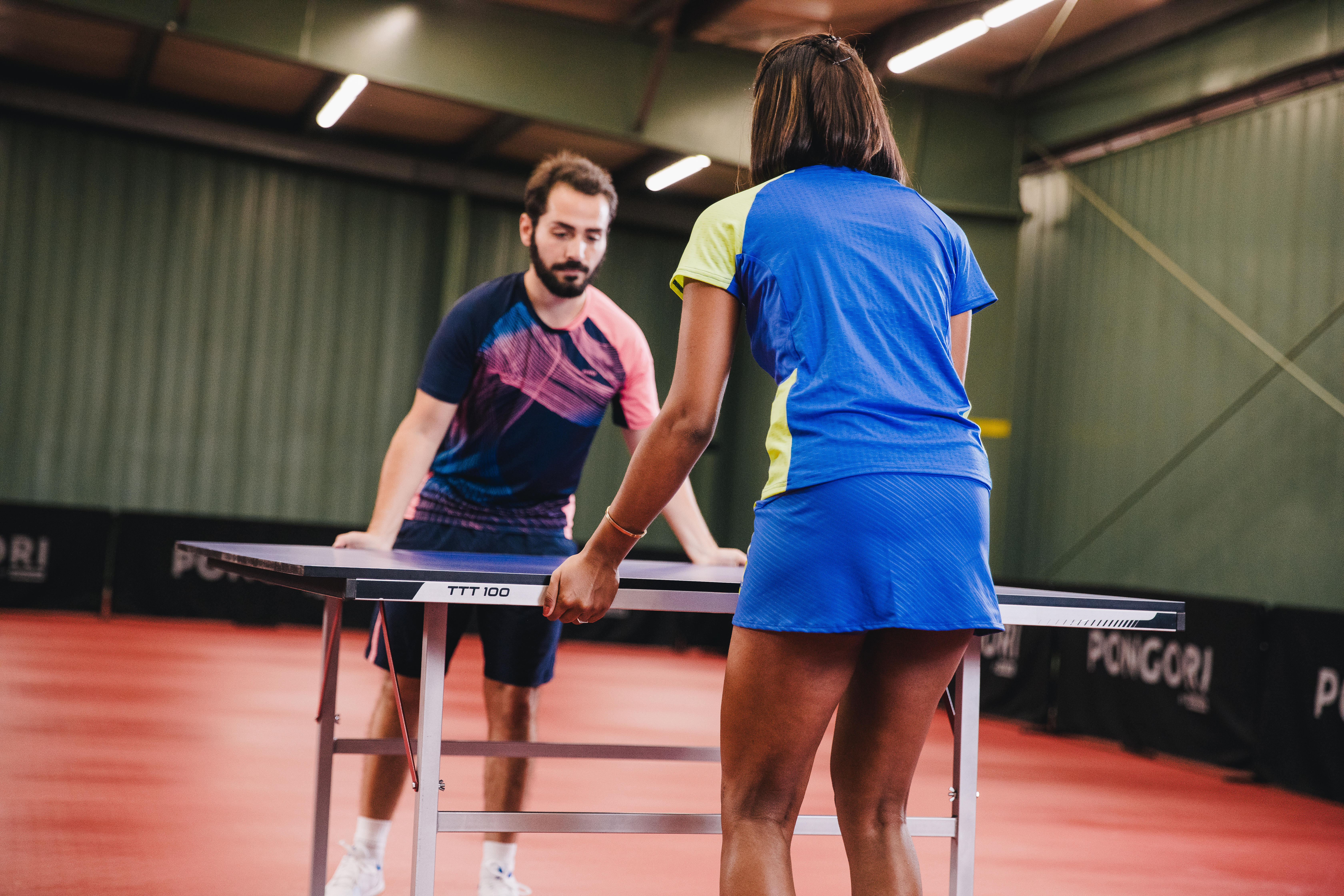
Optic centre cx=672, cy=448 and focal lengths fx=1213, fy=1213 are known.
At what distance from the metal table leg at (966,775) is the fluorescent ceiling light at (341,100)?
9095mm

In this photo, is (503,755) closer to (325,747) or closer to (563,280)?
(325,747)

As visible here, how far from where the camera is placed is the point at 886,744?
1.82 metres

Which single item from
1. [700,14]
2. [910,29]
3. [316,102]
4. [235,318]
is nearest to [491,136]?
[316,102]

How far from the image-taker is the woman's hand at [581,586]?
1952mm

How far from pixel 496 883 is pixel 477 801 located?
4.88 feet

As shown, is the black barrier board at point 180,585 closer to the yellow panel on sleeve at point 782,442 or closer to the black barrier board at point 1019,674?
the black barrier board at point 1019,674

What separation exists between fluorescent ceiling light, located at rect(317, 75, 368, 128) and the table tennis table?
865 centimetres

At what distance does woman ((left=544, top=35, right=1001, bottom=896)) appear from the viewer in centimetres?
167

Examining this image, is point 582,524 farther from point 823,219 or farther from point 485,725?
point 823,219

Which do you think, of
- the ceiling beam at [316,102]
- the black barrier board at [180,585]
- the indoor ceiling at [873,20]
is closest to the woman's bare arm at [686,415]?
the indoor ceiling at [873,20]

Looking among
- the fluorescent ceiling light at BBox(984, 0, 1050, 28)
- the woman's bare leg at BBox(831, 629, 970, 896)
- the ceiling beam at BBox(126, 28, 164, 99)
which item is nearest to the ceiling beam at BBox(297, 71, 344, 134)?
the ceiling beam at BBox(126, 28, 164, 99)

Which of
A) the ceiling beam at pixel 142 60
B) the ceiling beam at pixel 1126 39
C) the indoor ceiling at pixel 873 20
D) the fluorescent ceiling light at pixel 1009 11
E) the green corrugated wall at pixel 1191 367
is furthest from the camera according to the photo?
the ceiling beam at pixel 142 60

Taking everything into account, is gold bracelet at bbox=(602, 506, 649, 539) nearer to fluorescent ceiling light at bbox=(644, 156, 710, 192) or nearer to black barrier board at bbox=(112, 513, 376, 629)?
black barrier board at bbox=(112, 513, 376, 629)

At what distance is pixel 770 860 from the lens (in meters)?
1.73
